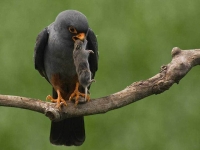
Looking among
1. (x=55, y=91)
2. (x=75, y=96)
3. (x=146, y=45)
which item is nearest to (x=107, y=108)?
(x=75, y=96)

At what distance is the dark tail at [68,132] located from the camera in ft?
26.8

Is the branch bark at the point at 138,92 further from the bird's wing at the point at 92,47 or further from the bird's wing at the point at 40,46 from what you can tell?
the bird's wing at the point at 40,46

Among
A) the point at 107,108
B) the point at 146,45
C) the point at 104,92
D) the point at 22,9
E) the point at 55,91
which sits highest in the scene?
the point at 22,9

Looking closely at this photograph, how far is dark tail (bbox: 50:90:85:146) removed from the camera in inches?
322

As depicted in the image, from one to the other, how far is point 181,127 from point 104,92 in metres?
1.33

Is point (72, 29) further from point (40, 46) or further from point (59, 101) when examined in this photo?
point (59, 101)

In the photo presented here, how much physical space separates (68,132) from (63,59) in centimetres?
104

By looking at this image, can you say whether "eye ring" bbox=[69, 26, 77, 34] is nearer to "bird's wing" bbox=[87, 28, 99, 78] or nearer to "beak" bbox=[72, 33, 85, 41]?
"beak" bbox=[72, 33, 85, 41]

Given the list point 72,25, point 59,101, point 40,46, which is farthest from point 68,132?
point 72,25

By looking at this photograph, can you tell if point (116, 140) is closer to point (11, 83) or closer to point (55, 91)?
point (11, 83)

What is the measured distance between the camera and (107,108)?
7195 millimetres

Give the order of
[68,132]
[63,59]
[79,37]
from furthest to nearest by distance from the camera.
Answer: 1. [68,132]
2. [63,59]
3. [79,37]

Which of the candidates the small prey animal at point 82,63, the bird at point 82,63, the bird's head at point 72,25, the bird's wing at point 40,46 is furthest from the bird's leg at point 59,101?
the bird's head at point 72,25

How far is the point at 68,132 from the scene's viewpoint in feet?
27.1
